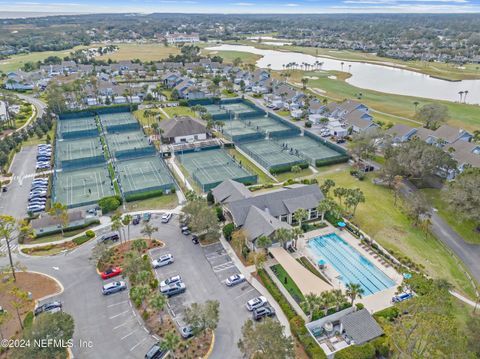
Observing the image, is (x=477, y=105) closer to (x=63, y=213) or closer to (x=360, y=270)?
(x=360, y=270)

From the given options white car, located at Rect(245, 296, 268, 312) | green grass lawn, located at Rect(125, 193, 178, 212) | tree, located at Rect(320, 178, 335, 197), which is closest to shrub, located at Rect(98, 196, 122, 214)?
green grass lawn, located at Rect(125, 193, 178, 212)

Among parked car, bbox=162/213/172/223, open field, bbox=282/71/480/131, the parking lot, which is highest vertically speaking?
open field, bbox=282/71/480/131

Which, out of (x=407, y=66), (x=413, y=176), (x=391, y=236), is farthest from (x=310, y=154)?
(x=407, y=66)

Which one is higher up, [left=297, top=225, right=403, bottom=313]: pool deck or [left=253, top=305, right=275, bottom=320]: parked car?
[left=253, top=305, right=275, bottom=320]: parked car

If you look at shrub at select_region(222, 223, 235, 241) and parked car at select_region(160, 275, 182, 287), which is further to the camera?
shrub at select_region(222, 223, 235, 241)

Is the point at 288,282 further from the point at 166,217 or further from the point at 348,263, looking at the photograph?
the point at 166,217

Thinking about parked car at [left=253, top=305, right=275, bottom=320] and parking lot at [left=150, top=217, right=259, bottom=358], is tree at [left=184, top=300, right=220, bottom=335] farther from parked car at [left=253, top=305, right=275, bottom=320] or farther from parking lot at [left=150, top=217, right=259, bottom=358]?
parked car at [left=253, top=305, right=275, bottom=320]

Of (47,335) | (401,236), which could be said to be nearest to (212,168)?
(401,236)
